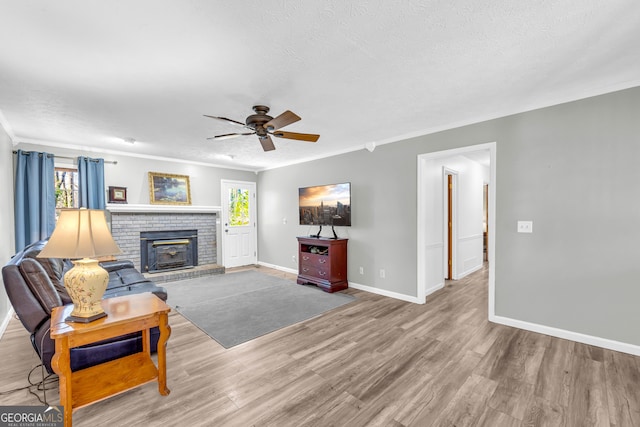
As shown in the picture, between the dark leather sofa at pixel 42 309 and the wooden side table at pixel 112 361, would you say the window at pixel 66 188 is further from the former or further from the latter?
the wooden side table at pixel 112 361

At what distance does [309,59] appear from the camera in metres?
2.01

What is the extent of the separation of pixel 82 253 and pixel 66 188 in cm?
390

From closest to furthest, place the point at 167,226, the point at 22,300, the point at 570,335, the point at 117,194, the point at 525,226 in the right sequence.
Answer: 1. the point at 22,300
2. the point at 570,335
3. the point at 525,226
4. the point at 117,194
5. the point at 167,226

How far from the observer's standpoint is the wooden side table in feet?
5.18

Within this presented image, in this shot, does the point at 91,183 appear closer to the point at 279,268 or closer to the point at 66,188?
the point at 66,188

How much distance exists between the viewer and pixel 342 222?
449 cm

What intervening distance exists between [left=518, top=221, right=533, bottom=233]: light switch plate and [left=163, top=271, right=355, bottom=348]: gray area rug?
226 cm

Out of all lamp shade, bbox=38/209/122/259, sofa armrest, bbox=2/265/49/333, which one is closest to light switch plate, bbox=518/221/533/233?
lamp shade, bbox=38/209/122/259

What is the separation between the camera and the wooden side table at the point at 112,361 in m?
1.58

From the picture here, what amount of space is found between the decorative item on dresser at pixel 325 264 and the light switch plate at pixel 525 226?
7.98 ft

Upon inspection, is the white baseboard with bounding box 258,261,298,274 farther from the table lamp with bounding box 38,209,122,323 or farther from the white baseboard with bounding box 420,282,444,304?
the table lamp with bounding box 38,209,122,323

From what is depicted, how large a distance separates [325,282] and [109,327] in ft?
10.2

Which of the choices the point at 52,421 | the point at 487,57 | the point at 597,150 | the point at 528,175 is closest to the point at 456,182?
the point at 528,175

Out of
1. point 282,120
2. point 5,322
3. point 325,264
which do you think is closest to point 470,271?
point 325,264
